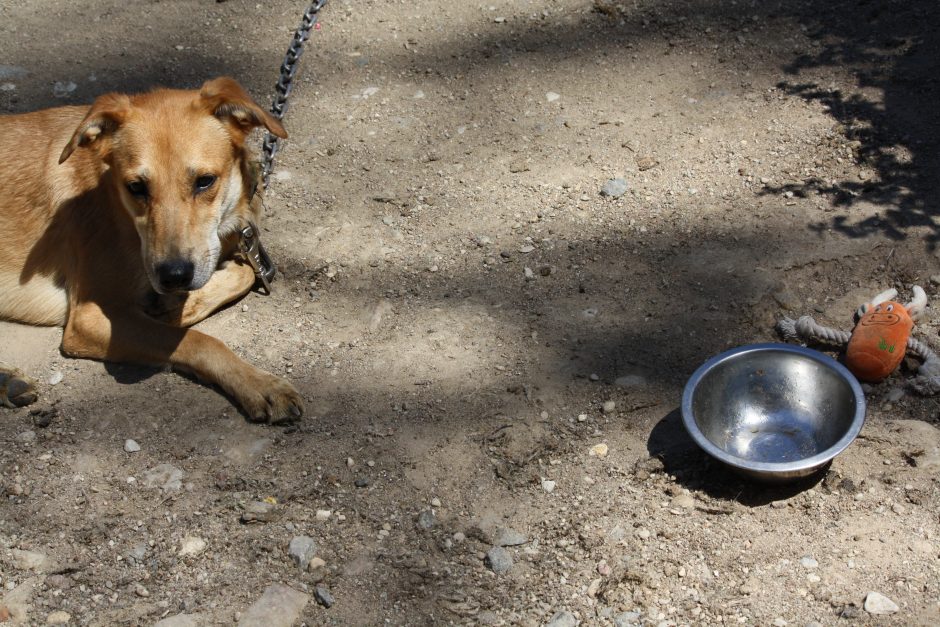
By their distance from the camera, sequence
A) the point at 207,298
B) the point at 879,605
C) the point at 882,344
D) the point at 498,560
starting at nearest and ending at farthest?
the point at 879,605 → the point at 498,560 → the point at 882,344 → the point at 207,298

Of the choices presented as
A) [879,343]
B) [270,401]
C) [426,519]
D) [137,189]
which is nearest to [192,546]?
[270,401]

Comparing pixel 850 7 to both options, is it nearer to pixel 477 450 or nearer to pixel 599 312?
pixel 599 312

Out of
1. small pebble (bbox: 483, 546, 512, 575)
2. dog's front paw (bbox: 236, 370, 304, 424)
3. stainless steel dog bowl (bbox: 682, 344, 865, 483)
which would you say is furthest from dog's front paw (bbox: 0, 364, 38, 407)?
stainless steel dog bowl (bbox: 682, 344, 865, 483)

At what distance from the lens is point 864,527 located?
288 centimetres

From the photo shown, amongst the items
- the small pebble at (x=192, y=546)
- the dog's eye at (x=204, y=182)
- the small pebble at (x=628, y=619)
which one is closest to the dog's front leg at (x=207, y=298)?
the dog's eye at (x=204, y=182)

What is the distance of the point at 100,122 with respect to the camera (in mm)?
3459

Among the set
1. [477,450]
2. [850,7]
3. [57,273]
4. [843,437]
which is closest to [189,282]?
[57,273]

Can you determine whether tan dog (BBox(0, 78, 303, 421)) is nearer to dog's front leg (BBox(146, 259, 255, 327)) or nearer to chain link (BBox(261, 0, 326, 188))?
dog's front leg (BBox(146, 259, 255, 327))

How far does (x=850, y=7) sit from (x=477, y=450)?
3.78 metres

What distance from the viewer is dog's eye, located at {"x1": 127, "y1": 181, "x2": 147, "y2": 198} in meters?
3.42

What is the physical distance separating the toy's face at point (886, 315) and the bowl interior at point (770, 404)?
0.32 metres

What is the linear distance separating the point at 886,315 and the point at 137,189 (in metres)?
2.83

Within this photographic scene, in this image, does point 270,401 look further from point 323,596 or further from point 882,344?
point 882,344

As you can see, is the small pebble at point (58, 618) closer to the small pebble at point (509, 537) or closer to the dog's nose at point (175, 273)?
the dog's nose at point (175, 273)
